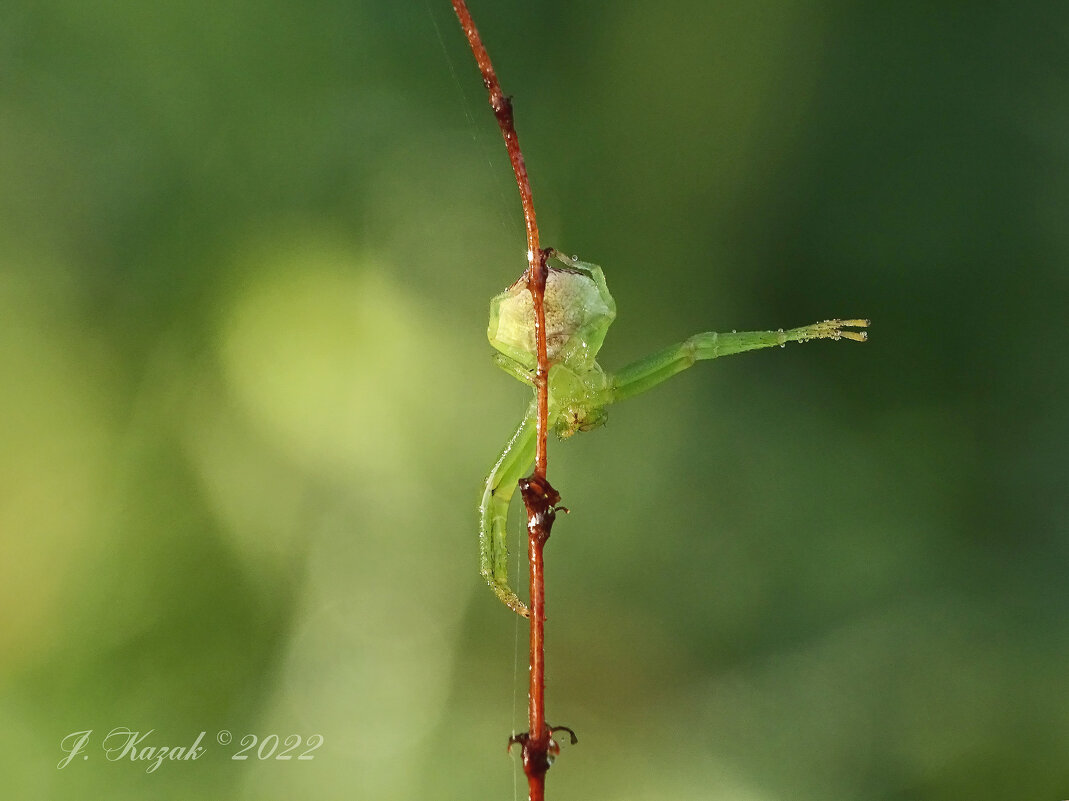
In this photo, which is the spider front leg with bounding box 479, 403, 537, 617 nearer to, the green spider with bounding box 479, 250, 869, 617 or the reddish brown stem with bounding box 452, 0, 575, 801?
the green spider with bounding box 479, 250, 869, 617

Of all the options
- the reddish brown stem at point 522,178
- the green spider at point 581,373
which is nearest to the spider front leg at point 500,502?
the green spider at point 581,373

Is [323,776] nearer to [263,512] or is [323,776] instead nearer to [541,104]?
[263,512]

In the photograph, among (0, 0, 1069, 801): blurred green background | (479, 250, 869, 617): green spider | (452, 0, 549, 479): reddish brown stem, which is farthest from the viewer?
(0, 0, 1069, 801): blurred green background

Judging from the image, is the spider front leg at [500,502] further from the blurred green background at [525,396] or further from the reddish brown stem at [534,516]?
the blurred green background at [525,396]

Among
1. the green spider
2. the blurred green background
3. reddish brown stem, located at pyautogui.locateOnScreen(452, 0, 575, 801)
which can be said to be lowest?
reddish brown stem, located at pyautogui.locateOnScreen(452, 0, 575, 801)

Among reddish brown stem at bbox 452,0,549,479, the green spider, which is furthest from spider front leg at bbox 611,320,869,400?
reddish brown stem at bbox 452,0,549,479

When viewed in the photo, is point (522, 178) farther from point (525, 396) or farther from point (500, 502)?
point (525, 396)

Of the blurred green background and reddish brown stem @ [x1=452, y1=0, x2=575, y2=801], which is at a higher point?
the blurred green background
